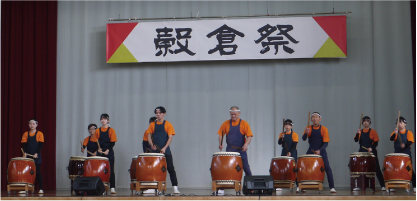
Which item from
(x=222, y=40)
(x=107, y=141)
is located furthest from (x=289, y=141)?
(x=107, y=141)

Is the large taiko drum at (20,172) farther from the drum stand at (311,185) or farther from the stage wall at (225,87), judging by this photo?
the drum stand at (311,185)

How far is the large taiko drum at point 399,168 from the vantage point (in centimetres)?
541

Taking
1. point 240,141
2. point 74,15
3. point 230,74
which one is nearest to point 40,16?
point 74,15

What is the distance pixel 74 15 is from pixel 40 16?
0.58m

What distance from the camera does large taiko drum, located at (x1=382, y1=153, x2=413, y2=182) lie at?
5.41 metres

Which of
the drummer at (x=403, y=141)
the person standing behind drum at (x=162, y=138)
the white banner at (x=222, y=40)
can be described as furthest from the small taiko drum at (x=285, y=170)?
the white banner at (x=222, y=40)

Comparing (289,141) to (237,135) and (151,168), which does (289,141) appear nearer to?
(237,135)

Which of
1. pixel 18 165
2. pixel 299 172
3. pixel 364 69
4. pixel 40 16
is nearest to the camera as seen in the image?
pixel 299 172

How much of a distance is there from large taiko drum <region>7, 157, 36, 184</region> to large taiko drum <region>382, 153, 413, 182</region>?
15.3 ft

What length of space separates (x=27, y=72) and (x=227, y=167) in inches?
173

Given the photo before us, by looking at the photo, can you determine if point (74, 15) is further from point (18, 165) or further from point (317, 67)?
point (317, 67)

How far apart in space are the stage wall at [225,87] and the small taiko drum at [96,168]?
1759mm

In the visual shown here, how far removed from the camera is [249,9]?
7539 mm

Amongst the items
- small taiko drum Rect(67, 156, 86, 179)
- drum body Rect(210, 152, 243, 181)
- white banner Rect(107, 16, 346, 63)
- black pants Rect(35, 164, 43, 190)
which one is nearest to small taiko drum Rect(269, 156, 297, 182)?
drum body Rect(210, 152, 243, 181)
